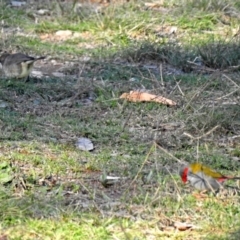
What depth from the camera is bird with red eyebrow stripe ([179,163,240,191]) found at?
14.8 feet

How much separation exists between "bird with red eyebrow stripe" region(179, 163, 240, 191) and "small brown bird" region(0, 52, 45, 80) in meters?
2.85

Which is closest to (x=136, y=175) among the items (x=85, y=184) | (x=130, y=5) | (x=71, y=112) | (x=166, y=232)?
(x=85, y=184)

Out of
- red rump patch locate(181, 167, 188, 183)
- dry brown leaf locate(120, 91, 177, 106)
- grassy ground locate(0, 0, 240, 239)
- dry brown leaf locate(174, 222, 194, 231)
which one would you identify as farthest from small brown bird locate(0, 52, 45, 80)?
dry brown leaf locate(174, 222, 194, 231)

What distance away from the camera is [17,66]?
7141mm

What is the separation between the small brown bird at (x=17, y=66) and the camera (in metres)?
7.16

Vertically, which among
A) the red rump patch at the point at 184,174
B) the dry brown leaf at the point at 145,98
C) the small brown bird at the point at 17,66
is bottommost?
the small brown bird at the point at 17,66

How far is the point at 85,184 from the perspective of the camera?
4.76m

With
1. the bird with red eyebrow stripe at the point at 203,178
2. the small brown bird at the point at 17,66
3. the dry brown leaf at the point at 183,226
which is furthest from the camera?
the small brown bird at the point at 17,66

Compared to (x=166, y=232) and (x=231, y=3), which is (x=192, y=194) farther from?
(x=231, y=3)

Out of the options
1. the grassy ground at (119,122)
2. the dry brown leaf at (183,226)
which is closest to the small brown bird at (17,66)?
the grassy ground at (119,122)

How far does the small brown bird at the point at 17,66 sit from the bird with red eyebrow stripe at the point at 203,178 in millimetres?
2848

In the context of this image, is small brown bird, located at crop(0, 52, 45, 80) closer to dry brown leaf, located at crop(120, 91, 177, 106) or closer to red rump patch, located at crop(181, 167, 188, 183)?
dry brown leaf, located at crop(120, 91, 177, 106)

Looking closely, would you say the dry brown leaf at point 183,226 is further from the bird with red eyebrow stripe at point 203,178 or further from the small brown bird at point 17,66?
the small brown bird at point 17,66

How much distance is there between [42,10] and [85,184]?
5399mm
